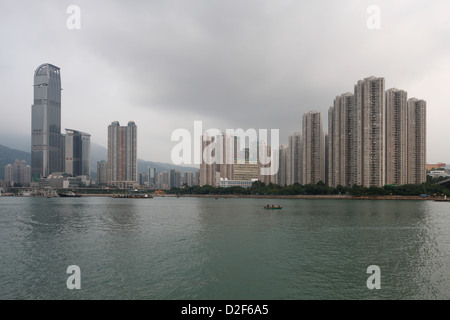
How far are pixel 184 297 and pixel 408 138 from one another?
105826 millimetres

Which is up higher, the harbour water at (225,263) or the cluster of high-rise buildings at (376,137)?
the cluster of high-rise buildings at (376,137)

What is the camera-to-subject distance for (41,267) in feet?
52.9

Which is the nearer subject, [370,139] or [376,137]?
[376,137]

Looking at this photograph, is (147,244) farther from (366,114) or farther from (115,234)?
(366,114)

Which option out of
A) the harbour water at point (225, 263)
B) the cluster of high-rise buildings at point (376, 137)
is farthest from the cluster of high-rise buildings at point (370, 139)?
the harbour water at point (225, 263)

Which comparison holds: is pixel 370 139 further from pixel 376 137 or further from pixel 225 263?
pixel 225 263

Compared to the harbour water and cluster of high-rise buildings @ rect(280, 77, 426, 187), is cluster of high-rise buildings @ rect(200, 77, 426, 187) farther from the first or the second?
the harbour water

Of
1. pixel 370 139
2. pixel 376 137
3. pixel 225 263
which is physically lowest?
pixel 225 263

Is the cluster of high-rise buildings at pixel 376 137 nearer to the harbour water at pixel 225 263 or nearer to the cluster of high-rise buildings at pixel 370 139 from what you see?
the cluster of high-rise buildings at pixel 370 139

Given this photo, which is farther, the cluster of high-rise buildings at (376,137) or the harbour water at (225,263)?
the cluster of high-rise buildings at (376,137)

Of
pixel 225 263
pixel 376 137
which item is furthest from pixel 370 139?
pixel 225 263

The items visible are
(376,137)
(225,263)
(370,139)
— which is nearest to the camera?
(225,263)

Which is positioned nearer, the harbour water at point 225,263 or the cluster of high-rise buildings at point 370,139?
the harbour water at point 225,263

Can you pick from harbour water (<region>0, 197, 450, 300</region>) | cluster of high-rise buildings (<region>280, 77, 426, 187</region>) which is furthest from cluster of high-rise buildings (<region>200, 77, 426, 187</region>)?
harbour water (<region>0, 197, 450, 300</region>)
